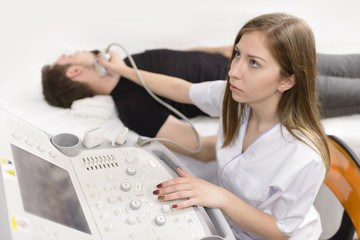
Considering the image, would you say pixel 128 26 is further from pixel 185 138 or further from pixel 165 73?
pixel 185 138

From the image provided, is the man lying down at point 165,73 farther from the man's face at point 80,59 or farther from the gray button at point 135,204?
the gray button at point 135,204

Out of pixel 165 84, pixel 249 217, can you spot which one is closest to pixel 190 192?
pixel 249 217

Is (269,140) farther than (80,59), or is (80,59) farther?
(80,59)

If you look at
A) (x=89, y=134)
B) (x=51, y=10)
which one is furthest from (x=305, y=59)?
(x=51, y=10)

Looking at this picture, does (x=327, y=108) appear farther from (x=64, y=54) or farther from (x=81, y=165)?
(x=64, y=54)

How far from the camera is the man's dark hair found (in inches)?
62.7

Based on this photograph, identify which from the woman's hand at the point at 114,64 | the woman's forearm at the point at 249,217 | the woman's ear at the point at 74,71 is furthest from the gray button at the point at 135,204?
the woman's ear at the point at 74,71

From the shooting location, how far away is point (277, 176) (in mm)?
980

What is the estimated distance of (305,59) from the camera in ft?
2.99

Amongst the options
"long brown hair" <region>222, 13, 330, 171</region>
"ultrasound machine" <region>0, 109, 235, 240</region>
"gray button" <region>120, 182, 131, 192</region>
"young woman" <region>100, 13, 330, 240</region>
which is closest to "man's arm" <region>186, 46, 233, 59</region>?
"young woman" <region>100, 13, 330, 240</region>

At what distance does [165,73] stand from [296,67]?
2.71 feet

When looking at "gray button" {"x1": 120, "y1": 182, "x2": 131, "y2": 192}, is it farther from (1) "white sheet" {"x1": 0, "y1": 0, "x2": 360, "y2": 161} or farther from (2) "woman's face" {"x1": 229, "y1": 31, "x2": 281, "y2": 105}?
(1) "white sheet" {"x1": 0, "y1": 0, "x2": 360, "y2": 161}

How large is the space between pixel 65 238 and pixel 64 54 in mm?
1223

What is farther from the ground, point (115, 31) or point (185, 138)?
point (115, 31)
